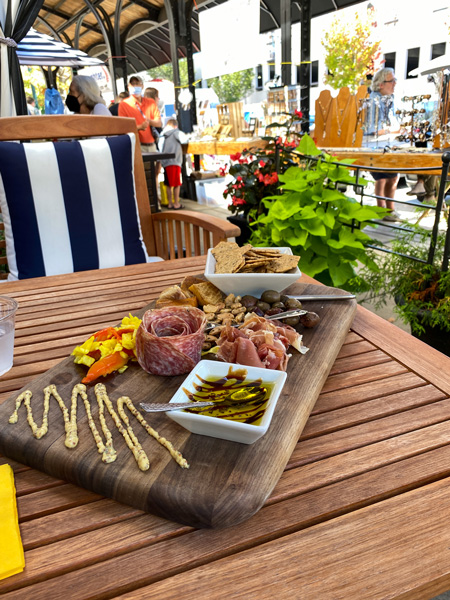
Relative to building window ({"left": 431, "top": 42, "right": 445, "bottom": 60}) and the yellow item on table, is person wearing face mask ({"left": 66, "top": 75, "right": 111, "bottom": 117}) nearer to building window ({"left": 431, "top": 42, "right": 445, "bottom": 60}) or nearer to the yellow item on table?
the yellow item on table

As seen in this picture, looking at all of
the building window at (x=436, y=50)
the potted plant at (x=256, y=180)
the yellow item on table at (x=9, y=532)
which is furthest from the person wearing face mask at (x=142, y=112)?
the building window at (x=436, y=50)

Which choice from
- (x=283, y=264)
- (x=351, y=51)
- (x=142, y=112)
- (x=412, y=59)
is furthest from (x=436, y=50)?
(x=283, y=264)

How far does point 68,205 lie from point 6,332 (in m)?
1.26

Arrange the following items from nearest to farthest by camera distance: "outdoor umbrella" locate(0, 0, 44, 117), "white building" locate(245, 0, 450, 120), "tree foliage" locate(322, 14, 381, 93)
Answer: "outdoor umbrella" locate(0, 0, 44, 117) < "white building" locate(245, 0, 450, 120) < "tree foliage" locate(322, 14, 381, 93)

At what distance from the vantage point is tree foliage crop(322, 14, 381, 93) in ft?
33.9

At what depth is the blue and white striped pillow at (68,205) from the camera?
77.0 inches

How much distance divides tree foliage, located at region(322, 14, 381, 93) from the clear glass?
35.8 feet

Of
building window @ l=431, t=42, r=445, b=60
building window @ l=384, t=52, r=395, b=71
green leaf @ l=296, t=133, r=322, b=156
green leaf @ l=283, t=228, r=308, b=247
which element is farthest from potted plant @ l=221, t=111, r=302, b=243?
building window @ l=384, t=52, r=395, b=71

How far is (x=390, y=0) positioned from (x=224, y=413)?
11.2 meters

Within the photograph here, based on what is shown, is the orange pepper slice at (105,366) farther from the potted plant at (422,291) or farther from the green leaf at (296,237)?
the potted plant at (422,291)

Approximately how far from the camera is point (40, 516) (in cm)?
60

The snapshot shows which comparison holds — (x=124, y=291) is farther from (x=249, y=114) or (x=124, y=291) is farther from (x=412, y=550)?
(x=249, y=114)

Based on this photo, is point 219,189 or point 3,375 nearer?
point 3,375

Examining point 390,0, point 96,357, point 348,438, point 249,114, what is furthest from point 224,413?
point 390,0
